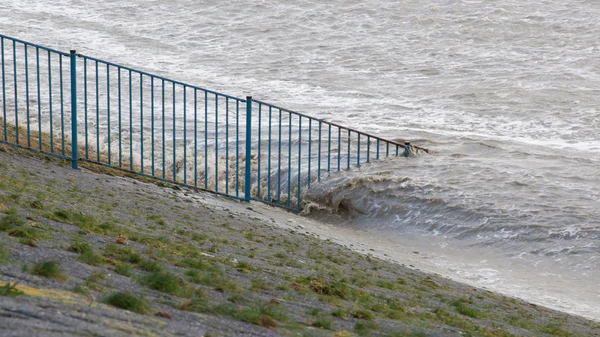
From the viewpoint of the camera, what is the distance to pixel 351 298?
22.9ft

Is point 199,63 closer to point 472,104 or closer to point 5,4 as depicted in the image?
point 472,104

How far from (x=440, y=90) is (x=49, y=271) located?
22.8 metres

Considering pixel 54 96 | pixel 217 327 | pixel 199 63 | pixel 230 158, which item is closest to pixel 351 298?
pixel 217 327

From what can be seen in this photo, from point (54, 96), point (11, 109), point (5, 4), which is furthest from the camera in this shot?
point (5, 4)

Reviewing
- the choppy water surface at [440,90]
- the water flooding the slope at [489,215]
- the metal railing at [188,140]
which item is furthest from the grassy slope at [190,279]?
the choppy water surface at [440,90]

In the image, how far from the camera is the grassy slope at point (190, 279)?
4930 mm

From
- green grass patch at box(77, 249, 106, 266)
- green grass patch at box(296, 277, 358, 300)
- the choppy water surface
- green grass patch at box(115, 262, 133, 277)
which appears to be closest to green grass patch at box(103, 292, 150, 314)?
green grass patch at box(115, 262, 133, 277)

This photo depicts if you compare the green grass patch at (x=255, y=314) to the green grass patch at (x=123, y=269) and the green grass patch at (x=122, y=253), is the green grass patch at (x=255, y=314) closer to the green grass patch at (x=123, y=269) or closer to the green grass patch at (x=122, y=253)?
the green grass patch at (x=123, y=269)

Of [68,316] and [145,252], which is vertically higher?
[68,316]

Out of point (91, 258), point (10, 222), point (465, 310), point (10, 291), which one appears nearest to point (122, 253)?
point (91, 258)

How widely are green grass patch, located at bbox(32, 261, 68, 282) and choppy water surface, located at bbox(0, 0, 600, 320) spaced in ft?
21.5

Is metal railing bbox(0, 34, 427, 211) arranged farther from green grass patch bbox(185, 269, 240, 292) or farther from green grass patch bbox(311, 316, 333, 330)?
green grass patch bbox(311, 316, 333, 330)

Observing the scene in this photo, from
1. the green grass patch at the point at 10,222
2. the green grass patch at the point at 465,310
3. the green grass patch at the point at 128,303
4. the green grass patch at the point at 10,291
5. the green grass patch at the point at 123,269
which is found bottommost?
the green grass patch at the point at 465,310

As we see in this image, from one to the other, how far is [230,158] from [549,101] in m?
11.9
